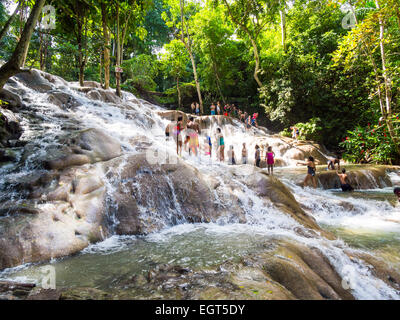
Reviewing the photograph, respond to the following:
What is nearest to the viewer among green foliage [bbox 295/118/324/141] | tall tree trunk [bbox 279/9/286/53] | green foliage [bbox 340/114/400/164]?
green foliage [bbox 340/114/400/164]

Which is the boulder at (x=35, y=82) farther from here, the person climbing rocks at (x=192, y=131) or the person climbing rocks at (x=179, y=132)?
the person climbing rocks at (x=192, y=131)

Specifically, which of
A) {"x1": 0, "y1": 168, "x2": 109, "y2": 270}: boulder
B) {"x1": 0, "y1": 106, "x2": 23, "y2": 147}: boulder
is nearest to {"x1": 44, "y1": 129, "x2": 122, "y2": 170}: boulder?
{"x1": 0, "y1": 168, "x2": 109, "y2": 270}: boulder

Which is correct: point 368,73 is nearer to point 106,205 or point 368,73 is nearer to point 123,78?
point 106,205

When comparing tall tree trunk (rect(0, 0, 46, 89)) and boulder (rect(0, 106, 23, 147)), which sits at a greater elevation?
tall tree trunk (rect(0, 0, 46, 89))

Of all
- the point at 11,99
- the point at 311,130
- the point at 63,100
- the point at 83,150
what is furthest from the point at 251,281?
the point at 311,130

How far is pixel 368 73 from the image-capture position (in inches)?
657

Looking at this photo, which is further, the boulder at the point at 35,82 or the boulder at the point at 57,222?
the boulder at the point at 35,82

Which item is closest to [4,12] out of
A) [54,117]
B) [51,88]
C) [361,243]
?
[51,88]

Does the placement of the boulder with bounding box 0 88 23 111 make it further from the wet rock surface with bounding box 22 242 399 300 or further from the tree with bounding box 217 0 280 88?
the tree with bounding box 217 0 280 88

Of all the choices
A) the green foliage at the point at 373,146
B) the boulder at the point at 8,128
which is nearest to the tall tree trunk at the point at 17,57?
the boulder at the point at 8,128

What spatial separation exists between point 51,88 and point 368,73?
819 inches

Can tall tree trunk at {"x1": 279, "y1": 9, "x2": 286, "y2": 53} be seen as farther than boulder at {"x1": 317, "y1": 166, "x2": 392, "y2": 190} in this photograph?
Yes

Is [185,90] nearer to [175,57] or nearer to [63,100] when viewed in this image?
[175,57]

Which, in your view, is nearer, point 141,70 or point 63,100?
point 63,100
